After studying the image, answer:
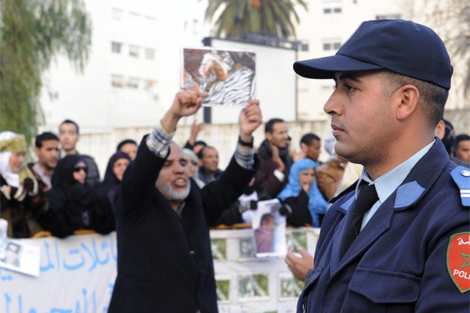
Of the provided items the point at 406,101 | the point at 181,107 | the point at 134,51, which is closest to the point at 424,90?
the point at 406,101

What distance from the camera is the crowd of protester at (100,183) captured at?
6.55 meters

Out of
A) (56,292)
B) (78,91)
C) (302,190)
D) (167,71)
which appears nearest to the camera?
(56,292)

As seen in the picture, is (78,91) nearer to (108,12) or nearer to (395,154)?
(108,12)

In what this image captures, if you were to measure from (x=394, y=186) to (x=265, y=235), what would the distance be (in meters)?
5.04

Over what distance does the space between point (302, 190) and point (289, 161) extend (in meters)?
1.73

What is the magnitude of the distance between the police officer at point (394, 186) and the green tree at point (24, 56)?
14.7 meters

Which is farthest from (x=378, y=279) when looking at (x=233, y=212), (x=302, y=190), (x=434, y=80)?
(x=302, y=190)

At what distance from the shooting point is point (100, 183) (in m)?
7.43

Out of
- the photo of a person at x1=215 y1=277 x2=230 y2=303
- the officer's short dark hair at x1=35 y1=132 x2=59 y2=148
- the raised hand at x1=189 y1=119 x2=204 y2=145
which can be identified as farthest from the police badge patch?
the raised hand at x1=189 y1=119 x2=204 y2=145

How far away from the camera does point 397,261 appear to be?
1963 mm

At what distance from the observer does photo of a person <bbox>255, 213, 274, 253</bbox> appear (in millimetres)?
7090

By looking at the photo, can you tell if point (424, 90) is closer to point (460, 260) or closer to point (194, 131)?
point (460, 260)

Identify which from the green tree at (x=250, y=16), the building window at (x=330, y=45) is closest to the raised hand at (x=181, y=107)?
the green tree at (x=250, y=16)

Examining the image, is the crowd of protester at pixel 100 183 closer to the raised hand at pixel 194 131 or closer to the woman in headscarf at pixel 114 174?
the woman in headscarf at pixel 114 174
